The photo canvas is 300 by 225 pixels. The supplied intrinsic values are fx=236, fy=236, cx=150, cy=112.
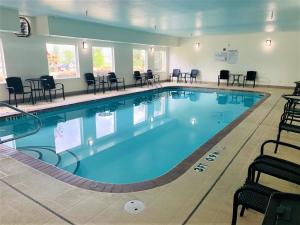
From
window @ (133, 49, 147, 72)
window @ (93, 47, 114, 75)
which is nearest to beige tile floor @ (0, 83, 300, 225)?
window @ (93, 47, 114, 75)

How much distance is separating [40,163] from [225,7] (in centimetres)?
497

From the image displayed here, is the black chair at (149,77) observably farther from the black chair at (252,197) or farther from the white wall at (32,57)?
the black chair at (252,197)

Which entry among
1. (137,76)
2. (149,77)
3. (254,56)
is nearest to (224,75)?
(254,56)

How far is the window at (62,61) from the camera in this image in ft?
27.1

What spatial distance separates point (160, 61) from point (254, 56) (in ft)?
16.9

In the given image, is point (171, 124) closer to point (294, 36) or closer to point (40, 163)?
point (40, 163)

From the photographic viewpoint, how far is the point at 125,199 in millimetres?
2414

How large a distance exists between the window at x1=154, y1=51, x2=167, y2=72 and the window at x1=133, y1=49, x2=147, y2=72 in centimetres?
107

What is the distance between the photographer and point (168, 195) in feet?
8.07

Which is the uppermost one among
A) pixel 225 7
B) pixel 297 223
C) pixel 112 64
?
pixel 225 7

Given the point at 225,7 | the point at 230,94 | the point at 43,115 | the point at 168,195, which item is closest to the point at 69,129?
the point at 43,115

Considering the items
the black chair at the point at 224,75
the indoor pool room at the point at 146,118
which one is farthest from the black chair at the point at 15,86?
the black chair at the point at 224,75

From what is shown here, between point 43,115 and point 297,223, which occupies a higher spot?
point 297,223

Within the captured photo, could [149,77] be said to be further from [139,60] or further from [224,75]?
[224,75]
